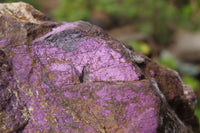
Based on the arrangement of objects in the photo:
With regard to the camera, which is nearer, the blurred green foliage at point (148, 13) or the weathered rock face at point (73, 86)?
the weathered rock face at point (73, 86)

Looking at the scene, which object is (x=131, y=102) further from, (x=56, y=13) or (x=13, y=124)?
(x=56, y=13)

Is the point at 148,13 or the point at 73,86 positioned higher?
the point at 148,13

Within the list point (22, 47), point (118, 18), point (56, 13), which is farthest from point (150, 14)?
point (22, 47)

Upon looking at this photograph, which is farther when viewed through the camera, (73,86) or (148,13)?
(148,13)

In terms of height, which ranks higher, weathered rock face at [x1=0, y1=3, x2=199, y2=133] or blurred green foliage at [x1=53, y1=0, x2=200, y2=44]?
blurred green foliage at [x1=53, y1=0, x2=200, y2=44]

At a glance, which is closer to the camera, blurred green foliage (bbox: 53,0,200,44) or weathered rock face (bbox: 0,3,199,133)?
weathered rock face (bbox: 0,3,199,133)

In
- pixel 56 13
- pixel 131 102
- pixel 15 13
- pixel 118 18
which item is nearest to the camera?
pixel 131 102

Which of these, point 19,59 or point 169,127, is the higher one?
point 19,59

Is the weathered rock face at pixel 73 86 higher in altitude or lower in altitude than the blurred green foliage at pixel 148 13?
lower
